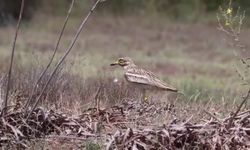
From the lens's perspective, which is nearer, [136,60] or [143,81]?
[143,81]

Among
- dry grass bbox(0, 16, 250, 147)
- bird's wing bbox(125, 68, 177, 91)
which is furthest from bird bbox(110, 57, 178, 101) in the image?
dry grass bbox(0, 16, 250, 147)

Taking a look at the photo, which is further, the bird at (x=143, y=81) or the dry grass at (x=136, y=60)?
the bird at (x=143, y=81)

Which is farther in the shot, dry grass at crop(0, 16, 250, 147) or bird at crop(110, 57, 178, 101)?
bird at crop(110, 57, 178, 101)

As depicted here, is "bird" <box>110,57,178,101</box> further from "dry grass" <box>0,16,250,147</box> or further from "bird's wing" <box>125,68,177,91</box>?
"dry grass" <box>0,16,250,147</box>

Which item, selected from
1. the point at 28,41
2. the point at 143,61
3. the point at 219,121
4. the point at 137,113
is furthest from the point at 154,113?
the point at 28,41

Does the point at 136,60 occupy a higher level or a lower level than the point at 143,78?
higher

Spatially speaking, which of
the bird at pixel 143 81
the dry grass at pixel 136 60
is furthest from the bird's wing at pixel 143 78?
the dry grass at pixel 136 60

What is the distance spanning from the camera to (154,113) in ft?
26.3

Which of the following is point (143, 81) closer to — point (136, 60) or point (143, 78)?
point (143, 78)

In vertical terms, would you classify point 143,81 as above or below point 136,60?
below

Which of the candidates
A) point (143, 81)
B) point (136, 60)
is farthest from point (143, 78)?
point (136, 60)

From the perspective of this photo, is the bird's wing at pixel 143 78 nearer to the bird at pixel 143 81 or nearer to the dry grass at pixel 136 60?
the bird at pixel 143 81

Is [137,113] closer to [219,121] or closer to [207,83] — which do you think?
[219,121]

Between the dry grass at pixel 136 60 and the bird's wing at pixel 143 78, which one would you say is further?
the bird's wing at pixel 143 78
